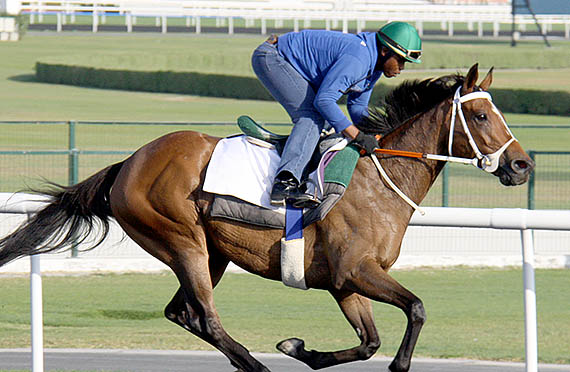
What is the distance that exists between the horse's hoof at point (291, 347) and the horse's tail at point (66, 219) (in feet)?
3.54

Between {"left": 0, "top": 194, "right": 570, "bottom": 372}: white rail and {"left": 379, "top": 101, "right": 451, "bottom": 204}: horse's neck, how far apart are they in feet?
1.33

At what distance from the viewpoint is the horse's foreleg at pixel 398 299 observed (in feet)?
14.8

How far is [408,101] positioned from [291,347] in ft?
4.13

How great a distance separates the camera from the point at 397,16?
4303 centimetres

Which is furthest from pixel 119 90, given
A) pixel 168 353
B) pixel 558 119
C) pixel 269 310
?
pixel 168 353

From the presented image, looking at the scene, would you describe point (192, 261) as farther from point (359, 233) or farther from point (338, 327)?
point (338, 327)

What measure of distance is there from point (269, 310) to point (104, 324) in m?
1.32

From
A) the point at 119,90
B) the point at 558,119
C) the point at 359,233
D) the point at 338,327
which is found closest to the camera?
the point at 359,233

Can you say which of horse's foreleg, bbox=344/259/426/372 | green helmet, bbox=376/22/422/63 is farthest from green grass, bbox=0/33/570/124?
horse's foreleg, bbox=344/259/426/372

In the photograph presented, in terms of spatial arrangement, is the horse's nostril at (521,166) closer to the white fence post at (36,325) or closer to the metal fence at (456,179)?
the white fence post at (36,325)

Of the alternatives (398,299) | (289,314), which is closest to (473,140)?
(398,299)

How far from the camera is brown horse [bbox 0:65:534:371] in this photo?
469 centimetres

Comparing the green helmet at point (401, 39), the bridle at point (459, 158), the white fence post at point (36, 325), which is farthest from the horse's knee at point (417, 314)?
the white fence post at point (36, 325)

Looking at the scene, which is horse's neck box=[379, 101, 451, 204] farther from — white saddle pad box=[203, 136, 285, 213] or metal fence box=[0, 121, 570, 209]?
metal fence box=[0, 121, 570, 209]
